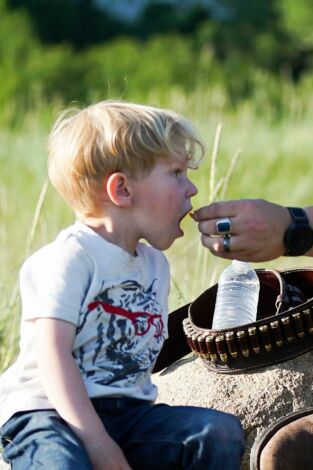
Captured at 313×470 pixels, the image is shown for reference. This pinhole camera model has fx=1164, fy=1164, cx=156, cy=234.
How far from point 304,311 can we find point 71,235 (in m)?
0.70

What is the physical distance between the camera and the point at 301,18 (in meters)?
21.8

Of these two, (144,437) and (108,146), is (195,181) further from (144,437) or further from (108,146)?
(144,437)

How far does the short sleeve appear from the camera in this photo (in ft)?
9.64

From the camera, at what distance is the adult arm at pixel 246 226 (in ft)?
10.5

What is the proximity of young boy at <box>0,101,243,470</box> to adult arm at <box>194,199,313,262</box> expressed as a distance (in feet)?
0.28

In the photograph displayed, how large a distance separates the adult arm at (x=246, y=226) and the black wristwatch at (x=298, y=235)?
0.09ft

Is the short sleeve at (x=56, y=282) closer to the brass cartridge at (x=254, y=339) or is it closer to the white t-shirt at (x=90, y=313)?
the white t-shirt at (x=90, y=313)

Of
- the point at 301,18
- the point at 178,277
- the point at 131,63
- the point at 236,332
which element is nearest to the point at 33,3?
the point at 131,63

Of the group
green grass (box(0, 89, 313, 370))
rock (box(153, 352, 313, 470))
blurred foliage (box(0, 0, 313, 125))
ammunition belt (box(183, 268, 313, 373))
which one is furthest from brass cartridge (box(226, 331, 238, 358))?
blurred foliage (box(0, 0, 313, 125))

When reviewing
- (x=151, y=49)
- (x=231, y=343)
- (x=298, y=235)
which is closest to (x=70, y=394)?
(x=231, y=343)

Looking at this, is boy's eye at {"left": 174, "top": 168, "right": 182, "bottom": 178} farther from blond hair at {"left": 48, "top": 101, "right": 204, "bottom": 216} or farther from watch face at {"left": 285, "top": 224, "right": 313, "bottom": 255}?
watch face at {"left": 285, "top": 224, "right": 313, "bottom": 255}

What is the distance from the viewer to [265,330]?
328 cm

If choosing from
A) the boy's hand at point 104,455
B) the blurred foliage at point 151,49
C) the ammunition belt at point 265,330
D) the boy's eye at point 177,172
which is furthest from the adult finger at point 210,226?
the blurred foliage at point 151,49

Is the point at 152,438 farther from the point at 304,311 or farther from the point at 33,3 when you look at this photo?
the point at 33,3
